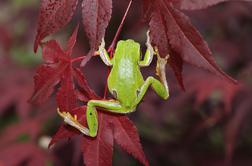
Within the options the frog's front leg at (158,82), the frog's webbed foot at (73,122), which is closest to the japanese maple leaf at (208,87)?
the frog's front leg at (158,82)

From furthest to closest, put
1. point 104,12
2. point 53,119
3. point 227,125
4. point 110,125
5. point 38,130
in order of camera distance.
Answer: point 53,119
point 38,130
point 227,125
point 110,125
point 104,12

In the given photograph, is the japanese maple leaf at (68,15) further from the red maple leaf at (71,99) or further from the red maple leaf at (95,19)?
the red maple leaf at (71,99)

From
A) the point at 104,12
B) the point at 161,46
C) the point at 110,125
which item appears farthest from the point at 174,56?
the point at 110,125

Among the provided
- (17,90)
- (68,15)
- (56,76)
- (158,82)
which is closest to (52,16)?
(68,15)

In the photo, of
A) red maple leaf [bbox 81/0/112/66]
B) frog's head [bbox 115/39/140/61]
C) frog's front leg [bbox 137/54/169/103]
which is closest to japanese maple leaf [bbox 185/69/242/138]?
frog's front leg [bbox 137/54/169/103]

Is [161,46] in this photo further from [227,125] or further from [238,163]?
[238,163]

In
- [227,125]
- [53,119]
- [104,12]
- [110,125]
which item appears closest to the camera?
[104,12]

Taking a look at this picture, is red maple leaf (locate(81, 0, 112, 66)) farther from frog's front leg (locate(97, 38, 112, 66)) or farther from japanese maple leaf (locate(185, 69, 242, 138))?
japanese maple leaf (locate(185, 69, 242, 138))
